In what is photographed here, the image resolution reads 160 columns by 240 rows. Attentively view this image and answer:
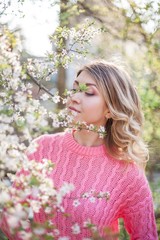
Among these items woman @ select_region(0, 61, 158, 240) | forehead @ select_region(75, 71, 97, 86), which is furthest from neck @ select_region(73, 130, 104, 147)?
forehead @ select_region(75, 71, 97, 86)

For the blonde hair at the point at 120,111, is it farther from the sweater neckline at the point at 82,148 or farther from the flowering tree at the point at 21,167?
the flowering tree at the point at 21,167

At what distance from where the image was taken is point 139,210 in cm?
253

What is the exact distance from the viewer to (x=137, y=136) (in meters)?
2.55

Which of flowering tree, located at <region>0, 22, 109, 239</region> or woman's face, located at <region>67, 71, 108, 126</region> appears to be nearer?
flowering tree, located at <region>0, 22, 109, 239</region>

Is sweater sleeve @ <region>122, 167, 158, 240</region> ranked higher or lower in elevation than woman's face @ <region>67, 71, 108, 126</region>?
lower

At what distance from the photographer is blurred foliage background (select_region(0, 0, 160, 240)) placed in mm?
3547

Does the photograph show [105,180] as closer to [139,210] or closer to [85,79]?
[139,210]

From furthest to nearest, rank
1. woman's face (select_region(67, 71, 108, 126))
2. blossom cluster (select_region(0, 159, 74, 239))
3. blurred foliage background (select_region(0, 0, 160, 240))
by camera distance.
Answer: blurred foliage background (select_region(0, 0, 160, 240)) → woman's face (select_region(67, 71, 108, 126)) → blossom cluster (select_region(0, 159, 74, 239))

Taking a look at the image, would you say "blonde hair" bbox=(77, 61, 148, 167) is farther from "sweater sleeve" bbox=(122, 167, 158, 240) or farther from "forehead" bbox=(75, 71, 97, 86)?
"sweater sleeve" bbox=(122, 167, 158, 240)

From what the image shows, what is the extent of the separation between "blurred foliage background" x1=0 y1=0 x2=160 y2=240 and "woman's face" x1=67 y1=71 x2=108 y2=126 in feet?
3.58

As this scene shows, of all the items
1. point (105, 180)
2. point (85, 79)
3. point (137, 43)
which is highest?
point (137, 43)

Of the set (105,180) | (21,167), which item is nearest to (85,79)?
(105,180)

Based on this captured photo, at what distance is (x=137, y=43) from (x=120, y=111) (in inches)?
58.9

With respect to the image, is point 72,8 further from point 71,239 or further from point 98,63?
point 71,239
